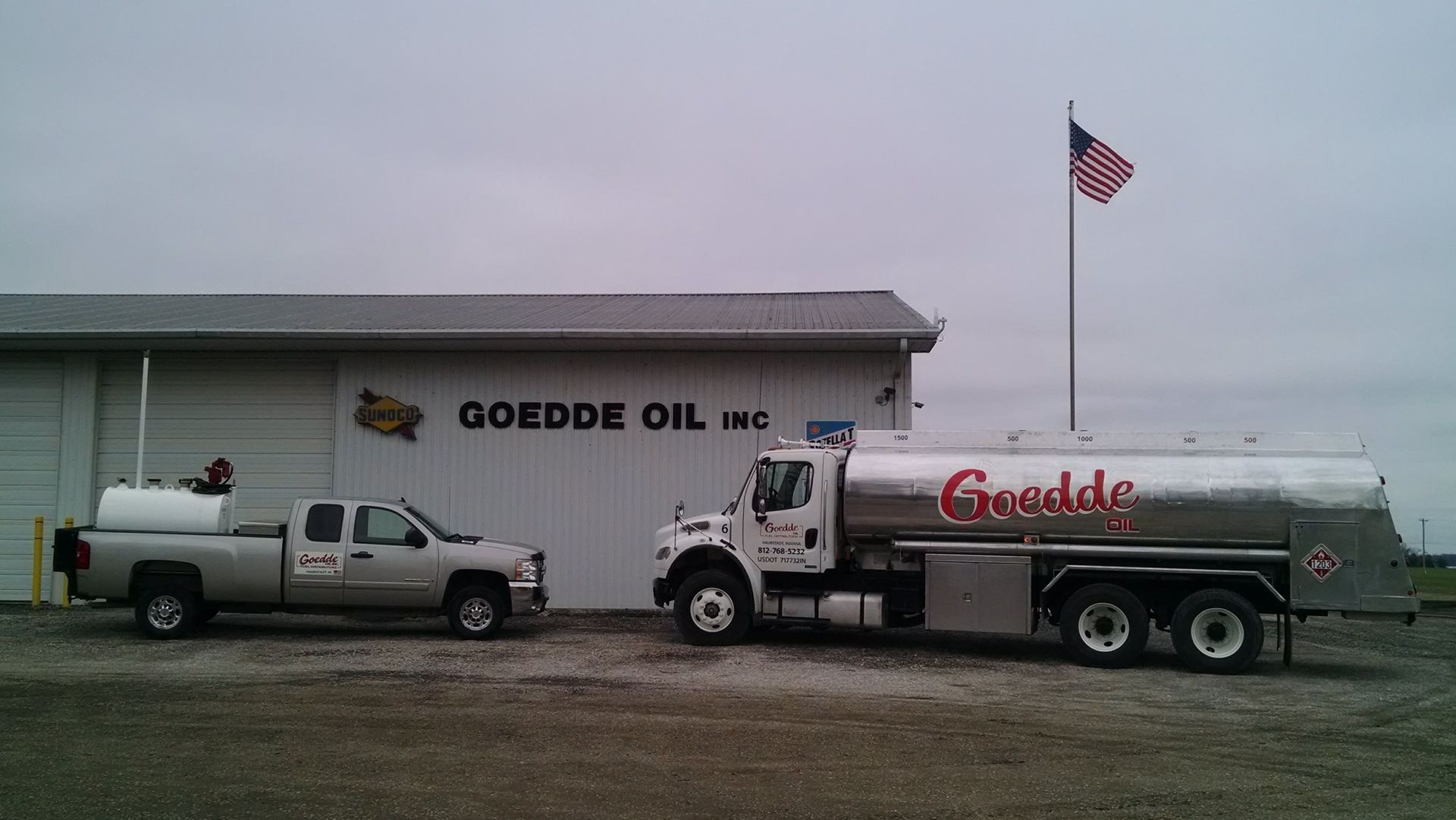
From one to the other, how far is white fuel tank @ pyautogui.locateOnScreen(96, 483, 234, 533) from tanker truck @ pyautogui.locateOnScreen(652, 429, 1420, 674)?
6482mm

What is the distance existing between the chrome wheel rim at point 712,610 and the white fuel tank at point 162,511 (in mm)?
6887

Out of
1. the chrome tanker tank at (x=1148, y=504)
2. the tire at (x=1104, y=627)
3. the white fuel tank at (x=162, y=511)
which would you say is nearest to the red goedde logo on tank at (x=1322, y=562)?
the chrome tanker tank at (x=1148, y=504)

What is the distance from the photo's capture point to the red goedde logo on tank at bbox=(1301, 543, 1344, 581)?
12578 mm

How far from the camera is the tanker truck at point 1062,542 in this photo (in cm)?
1271

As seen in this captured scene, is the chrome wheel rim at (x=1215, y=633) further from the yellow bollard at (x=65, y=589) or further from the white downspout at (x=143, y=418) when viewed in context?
the yellow bollard at (x=65, y=589)

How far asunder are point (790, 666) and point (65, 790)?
25.9 feet

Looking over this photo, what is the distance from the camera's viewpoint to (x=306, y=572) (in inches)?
Result: 585

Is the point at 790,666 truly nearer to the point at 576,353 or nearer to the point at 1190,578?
the point at 1190,578

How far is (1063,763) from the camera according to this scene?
8211mm

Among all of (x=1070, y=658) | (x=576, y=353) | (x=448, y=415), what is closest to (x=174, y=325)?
(x=448, y=415)

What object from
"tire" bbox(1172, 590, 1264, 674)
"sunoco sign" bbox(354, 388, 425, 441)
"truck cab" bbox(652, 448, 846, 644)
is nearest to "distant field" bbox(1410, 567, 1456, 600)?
"tire" bbox(1172, 590, 1264, 674)

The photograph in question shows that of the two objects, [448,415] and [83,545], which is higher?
[448,415]

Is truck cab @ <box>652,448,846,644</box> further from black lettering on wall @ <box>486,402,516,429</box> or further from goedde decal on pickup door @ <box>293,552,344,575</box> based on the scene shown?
black lettering on wall @ <box>486,402,516,429</box>

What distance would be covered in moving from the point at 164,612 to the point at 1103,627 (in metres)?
12.8
